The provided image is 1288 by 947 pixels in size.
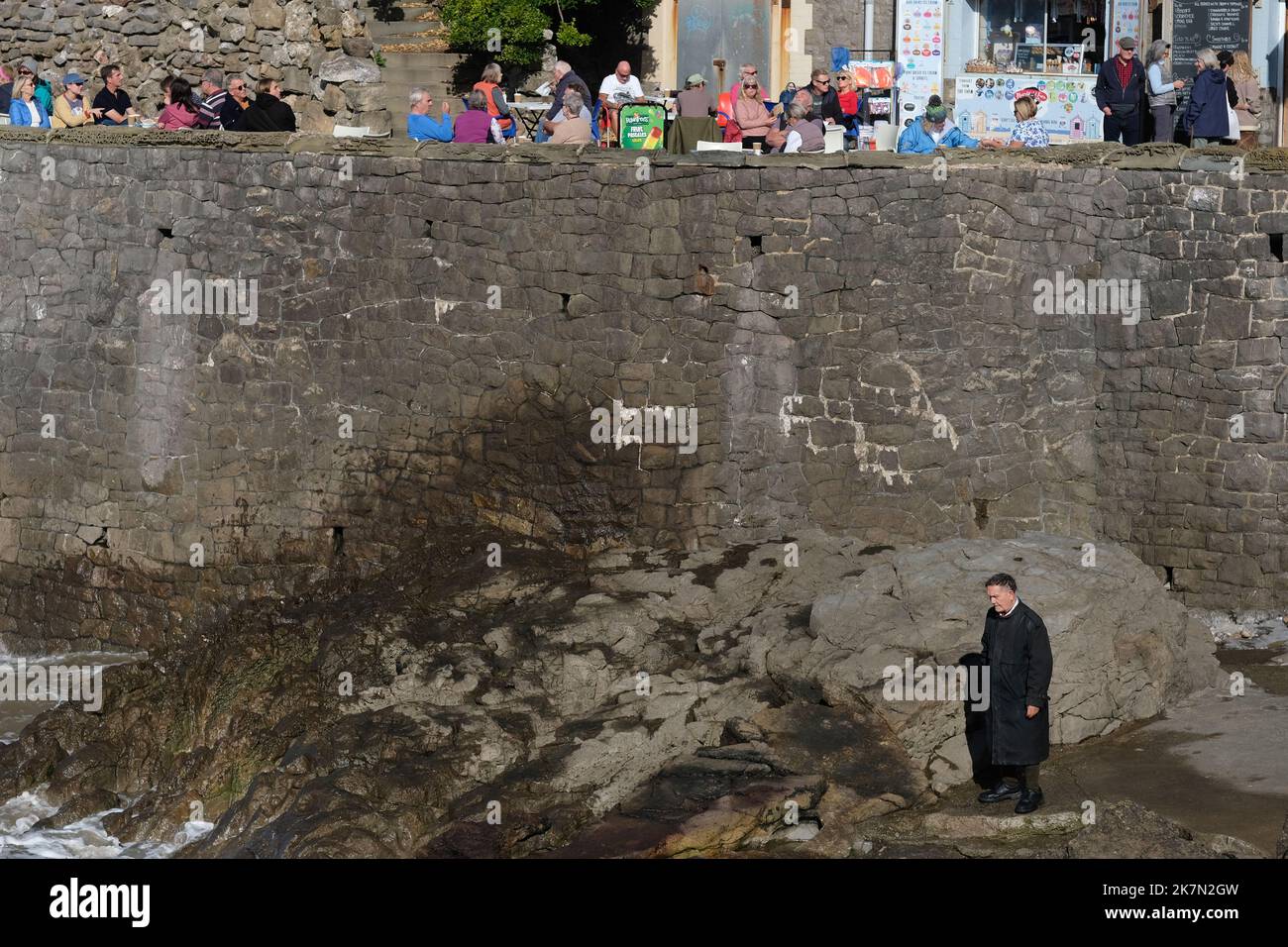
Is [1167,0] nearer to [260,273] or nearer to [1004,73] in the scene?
[1004,73]

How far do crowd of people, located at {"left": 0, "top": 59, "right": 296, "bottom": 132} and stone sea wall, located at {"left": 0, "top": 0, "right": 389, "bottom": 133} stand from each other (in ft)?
0.90

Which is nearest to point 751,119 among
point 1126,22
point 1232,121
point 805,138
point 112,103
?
point 805,138

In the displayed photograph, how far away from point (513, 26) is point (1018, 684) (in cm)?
1281

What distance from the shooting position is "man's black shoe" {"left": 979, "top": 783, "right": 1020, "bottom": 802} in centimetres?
1192

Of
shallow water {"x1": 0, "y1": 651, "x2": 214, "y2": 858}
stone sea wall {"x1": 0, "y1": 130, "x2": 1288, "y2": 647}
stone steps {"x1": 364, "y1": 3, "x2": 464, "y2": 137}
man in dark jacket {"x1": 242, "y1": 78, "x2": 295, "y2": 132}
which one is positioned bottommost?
shallow water {"x1": 0, "y1": 651, "x2": 214, "y2": 858}

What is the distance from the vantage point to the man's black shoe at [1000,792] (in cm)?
1192

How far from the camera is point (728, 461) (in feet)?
54.5

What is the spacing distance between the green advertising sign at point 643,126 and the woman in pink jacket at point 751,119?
2.68 feet

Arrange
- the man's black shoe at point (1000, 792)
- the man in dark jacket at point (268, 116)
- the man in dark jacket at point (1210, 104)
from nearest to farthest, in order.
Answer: the man's black shoe at point (1000, 792), the man in dark jacket at point (1210, 104), the man in dark jacket at point (268, 116)

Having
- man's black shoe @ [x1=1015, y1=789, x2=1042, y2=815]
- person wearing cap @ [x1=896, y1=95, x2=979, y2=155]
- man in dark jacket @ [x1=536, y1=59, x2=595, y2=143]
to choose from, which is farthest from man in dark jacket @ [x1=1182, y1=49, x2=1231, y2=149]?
man's black shoe @ [x1=1015, y1=789, x2=1042, y2=815]

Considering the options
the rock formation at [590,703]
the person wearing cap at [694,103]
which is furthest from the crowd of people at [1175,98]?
the rock formation at [590,703]

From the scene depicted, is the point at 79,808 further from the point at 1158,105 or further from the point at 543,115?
the point at 1158,105

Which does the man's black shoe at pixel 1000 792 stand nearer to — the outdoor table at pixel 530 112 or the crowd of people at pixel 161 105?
the crowd of people at pixel 161 105

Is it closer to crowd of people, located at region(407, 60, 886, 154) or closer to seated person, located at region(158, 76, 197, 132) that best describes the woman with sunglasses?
seated person, located at region(158, 76, 197, 132)
